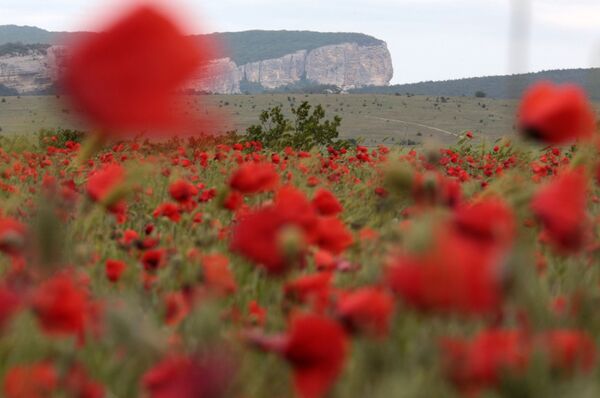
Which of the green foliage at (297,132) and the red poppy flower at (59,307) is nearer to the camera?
the red poppy flower at (59,307)

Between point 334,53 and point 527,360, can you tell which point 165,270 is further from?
point 334,53

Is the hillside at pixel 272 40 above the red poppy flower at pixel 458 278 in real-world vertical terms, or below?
above

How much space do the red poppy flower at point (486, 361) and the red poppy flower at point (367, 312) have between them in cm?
8

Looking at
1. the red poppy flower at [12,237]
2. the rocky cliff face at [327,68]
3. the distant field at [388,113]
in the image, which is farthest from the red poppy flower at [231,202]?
the rocky cliff face at [327,68]

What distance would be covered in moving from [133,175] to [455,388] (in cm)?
49

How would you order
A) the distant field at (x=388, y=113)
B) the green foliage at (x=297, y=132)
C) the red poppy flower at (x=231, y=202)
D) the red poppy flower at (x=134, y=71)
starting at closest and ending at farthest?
the red poppy flower at (x=134, y=71), the red poppy flower at (x=231, y=202), the green foliage at (x=297, y=132), the distant field at (x=388, y=113)

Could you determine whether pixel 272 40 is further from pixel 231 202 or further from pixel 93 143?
pixel 93 143

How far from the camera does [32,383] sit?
86 centimetres

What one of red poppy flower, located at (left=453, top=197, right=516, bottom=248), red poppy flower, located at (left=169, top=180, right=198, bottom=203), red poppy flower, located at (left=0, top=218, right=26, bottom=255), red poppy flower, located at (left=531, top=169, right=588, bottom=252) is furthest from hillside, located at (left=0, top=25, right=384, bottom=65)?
red poppy flower, located at (left=453, top=197, right=516, bottom=248)

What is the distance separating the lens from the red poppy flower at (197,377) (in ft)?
2.32

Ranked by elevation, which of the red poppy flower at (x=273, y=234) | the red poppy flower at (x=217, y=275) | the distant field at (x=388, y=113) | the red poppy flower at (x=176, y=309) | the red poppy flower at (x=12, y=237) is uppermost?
the red poppy flower at (x=273, y=234)

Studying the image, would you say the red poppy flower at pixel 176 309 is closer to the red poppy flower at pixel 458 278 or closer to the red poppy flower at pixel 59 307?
the red poppy flower at pixel 59 307

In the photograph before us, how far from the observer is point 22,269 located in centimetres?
140

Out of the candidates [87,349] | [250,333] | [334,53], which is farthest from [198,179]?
[334,53]
